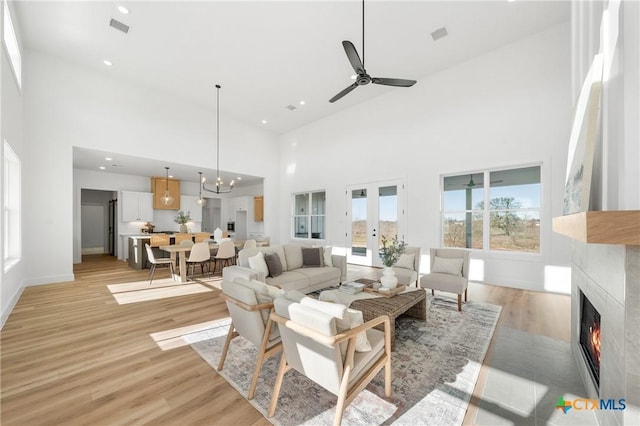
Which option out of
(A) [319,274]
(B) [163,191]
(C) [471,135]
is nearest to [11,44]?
(B) [163,191]

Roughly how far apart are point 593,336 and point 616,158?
4.35 feet

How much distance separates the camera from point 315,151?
8.29 meters

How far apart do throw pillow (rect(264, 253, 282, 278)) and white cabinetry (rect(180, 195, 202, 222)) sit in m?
7.16

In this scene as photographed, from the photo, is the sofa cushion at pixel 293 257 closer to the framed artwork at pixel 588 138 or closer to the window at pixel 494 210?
the window at pixel 494 210

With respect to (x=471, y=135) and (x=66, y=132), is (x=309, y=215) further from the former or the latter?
(x=66, y=132)

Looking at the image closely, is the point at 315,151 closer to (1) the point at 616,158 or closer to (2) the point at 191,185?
(2) the point at 191,185

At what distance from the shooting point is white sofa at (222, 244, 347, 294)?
3.73m

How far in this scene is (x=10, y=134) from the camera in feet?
12.0

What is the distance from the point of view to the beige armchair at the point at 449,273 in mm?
3549

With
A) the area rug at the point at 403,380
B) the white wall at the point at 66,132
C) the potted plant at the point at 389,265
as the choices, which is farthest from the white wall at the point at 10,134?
the potted plant at the point at 389,265

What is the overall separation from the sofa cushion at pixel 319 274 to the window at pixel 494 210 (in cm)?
274

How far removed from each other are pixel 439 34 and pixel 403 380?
5.27 metres

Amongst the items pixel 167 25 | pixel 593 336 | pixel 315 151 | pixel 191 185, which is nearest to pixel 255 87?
pixel 167 25

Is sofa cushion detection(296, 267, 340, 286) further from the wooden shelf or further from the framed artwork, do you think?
the wooden shelf
